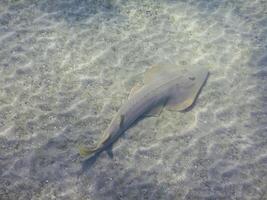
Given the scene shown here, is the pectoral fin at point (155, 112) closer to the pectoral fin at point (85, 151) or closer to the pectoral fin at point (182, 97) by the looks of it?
the pectoral fin at point (182, 97)

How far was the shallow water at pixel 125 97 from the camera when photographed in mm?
4227

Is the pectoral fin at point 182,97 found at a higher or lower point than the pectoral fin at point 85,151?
lower

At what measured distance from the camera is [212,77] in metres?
5.15

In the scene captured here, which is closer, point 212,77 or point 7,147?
point 7,147

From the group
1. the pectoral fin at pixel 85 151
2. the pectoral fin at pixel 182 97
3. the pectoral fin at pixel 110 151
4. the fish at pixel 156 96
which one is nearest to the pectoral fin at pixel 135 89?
the fish at pixel 156 96

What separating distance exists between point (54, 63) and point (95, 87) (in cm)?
76

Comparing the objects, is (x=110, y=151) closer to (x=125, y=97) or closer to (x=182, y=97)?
(x=125, y=97)

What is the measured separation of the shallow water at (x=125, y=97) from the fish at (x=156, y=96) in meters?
0.12

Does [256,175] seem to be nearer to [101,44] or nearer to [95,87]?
[95,87]

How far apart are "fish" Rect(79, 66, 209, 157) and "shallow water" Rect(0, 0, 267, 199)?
0.12 meters

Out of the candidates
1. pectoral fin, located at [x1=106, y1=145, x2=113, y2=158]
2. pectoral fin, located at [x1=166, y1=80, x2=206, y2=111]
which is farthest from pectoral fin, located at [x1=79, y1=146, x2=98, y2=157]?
pectoral fin, located at [x1=166, y1=80, x2=206, y2=111]

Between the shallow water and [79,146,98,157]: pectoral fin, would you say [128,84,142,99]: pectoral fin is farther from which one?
[79,146,98,157]: pectoral fin

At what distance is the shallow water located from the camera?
423cm

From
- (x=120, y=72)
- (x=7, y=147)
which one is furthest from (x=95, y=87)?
(x=7, y=147)
